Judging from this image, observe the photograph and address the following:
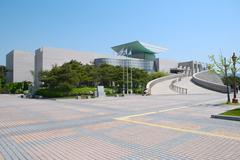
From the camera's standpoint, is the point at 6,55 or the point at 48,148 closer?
the point at 48,148

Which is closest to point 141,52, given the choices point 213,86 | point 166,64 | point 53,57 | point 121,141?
point 166,64

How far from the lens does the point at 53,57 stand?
220ft

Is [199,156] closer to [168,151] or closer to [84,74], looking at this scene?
[168,151]

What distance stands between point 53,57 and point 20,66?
10.7 m

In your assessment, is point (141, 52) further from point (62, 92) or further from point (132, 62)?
point (62, 92)

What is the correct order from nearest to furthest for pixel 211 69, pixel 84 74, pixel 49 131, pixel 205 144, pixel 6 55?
pixel 205 144 < pixel 49 131 < pixel 211 69 < pixel 84 74 < pixel 6 55

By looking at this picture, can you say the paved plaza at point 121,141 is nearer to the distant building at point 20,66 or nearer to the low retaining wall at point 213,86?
the low retaining wall at point 213,86

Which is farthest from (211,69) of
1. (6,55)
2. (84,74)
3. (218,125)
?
(6,55)

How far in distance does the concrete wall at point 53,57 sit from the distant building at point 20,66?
2.48 metres

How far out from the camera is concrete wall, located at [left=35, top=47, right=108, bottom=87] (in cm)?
6562

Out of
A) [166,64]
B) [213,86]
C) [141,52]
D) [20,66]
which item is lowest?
[213,86]

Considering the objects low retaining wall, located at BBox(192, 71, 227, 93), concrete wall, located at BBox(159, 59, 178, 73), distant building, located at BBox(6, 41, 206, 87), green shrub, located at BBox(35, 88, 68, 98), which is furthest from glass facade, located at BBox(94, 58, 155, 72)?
green shrub, located at BBox(35, 88, 68, 98)

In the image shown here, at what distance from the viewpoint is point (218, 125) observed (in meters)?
9.34

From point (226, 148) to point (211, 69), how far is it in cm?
1531
